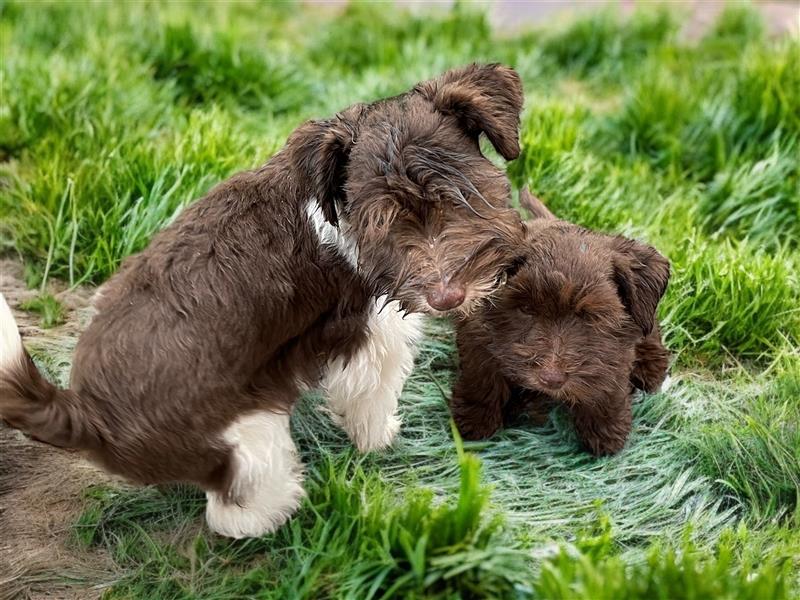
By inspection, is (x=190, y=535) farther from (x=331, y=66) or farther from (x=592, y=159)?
(x=331, y=66)

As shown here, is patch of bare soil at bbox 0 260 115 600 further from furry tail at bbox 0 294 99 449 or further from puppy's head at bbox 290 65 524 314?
puppy's head at bbox 290 65 524 314

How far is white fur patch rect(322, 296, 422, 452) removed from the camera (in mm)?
3549

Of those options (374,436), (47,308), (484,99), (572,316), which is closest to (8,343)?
(374,436)

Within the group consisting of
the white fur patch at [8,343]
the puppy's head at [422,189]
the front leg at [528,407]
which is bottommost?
the front leg at [528,407]

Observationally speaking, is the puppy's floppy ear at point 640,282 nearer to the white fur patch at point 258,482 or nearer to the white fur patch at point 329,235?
the white fur patch at point 329,235

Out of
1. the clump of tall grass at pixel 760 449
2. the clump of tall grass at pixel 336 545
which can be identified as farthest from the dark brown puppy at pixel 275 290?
the clump of tall grass at pixel 760 449

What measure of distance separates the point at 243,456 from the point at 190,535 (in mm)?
616

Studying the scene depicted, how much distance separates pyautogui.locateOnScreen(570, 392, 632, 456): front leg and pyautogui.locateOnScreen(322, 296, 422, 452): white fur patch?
2.52 feet

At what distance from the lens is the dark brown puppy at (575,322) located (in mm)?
3467

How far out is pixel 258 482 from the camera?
3.32 m

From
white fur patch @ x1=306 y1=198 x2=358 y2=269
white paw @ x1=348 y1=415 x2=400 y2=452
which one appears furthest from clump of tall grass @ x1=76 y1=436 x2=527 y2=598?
white fur patch @ x1=306 y1=198 x2=358 y2=269

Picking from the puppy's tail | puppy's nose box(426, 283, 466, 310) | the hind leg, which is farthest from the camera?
the puppy's tail

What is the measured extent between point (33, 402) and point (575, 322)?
200 centimetres

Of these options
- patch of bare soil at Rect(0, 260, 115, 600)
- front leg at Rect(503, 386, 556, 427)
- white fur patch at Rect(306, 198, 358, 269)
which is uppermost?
white fur patch at Rect(306, 198, 358, 269)
